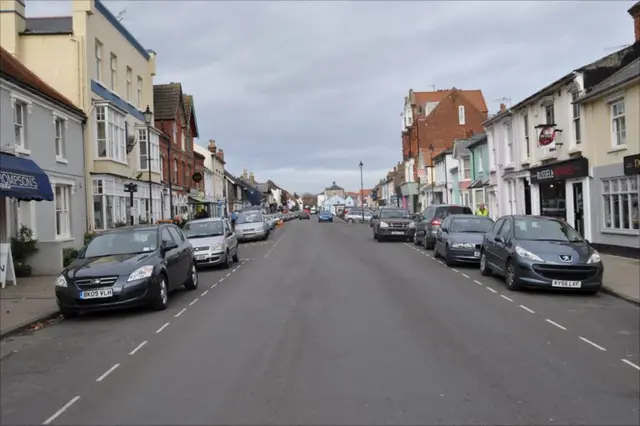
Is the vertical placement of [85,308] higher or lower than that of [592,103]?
lower

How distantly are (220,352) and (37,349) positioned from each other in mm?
2680

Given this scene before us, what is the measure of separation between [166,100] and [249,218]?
14.5 meters

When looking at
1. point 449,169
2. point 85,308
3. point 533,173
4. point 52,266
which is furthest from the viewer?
point 449,169

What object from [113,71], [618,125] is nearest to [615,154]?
[618,125]

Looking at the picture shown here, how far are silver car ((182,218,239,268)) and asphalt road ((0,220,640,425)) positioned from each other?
5343 millimetres

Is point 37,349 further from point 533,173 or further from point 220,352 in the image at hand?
point 533,173

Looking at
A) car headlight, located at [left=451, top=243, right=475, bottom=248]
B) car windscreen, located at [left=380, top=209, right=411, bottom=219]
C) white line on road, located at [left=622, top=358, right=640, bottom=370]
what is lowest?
white line on road, located at [left=622, top=358, right=640, bottom=370]

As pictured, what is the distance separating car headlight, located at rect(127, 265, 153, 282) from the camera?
9914 millimetres

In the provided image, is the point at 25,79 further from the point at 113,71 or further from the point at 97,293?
the point at 97,293

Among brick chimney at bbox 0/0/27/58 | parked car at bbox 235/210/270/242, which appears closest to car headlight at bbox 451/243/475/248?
parked car at bbox 235/210/270/242

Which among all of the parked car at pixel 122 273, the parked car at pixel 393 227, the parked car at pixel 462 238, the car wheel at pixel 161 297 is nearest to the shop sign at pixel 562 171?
the parked car at pixel 462 238

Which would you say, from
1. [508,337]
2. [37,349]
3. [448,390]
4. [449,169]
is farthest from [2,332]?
[449,169]

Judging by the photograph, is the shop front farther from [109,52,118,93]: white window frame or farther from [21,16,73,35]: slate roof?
[21,16,73,35]: slate roof

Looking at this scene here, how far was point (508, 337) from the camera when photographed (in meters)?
7.89
